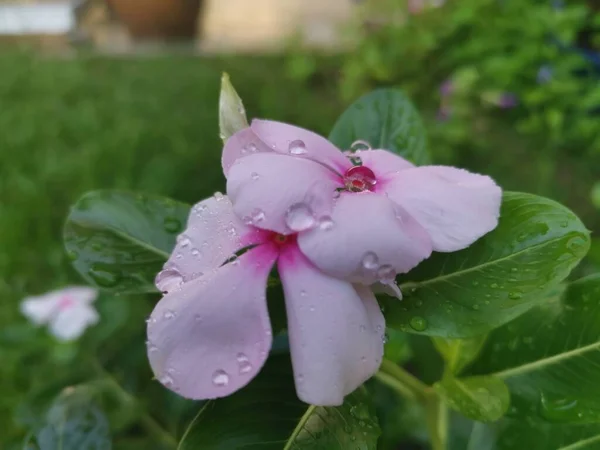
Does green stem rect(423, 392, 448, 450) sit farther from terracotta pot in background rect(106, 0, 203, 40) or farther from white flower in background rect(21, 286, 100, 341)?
terracotta pot in background rect(106, 0, 203, 40)

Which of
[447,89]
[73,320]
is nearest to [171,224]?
[73,320]

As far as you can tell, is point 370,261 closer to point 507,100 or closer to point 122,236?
point 122,236

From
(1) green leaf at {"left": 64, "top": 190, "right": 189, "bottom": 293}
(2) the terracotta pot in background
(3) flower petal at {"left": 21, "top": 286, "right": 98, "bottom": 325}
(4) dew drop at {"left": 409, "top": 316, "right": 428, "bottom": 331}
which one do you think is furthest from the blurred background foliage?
(2) the terracotta pot in background

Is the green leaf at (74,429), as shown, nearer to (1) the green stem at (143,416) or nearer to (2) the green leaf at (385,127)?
(1) the green stem at (143,416)

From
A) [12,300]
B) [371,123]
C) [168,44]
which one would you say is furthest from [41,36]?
[371,123]

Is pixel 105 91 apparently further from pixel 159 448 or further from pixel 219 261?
pixel 219 261

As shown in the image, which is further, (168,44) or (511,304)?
(168,44)

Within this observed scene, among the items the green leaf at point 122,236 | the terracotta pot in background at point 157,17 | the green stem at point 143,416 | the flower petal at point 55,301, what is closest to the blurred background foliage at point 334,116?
the flower petal at point 55,301
